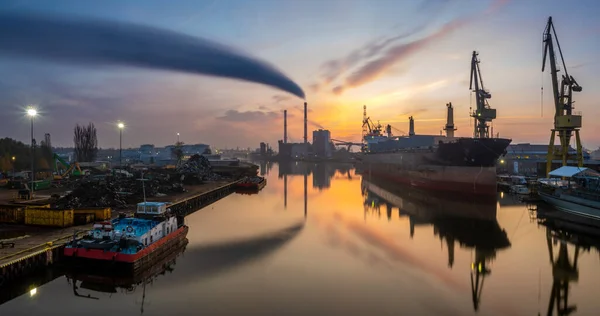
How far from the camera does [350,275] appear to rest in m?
19.3

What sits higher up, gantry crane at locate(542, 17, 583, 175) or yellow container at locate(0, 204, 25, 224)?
gantry crane at locate(542, 17, 583, 175)

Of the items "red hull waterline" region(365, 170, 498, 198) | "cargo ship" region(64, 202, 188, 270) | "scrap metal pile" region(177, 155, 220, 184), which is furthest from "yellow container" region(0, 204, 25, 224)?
"red hull waterline" region(365, 170, 498, 198)

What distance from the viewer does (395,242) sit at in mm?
26703

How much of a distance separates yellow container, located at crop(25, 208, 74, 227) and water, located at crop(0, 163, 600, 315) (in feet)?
24.5

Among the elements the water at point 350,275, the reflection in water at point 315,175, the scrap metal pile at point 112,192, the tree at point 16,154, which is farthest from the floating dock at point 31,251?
the tree at point 16,154

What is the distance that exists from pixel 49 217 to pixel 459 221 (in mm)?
32812

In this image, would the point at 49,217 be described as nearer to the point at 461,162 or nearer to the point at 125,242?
the point at 125,242

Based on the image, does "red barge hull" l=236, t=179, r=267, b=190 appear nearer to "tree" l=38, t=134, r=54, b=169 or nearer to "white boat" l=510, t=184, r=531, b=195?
"white boat" l=510, t=184, r=531, b=195

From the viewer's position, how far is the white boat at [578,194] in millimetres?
31181

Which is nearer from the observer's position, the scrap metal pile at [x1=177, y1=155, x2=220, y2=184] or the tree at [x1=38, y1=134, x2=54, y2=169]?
the scrap metal pile at [x1=177, y1=155, x2=220, y2=184]

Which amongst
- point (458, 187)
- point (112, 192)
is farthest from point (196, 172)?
point (458, 187)

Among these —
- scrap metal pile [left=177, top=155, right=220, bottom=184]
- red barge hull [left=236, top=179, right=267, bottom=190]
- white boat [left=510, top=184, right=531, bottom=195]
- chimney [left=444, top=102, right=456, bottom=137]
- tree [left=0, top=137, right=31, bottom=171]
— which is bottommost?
red barge hull [left=236, top=179, right=267, bottom=190]

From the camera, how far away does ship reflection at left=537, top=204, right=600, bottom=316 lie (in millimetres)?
16281

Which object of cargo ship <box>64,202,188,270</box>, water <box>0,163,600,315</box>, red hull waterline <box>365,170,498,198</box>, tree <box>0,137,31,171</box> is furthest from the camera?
tree <box>0,137,31,171</box>
